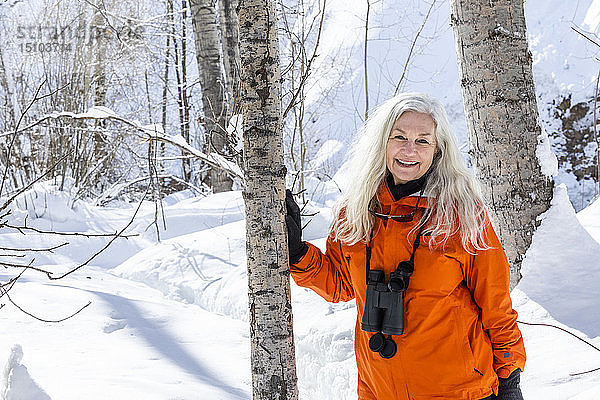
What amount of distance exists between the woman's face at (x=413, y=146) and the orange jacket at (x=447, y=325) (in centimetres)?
9

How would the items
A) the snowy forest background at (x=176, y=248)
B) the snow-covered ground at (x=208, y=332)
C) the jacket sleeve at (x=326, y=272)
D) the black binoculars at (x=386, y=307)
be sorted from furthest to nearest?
1. the snowy forest background at (x=176, y=248)
2. the snow-covered ground at (x=208, y=332)
3. the jacket sleeve at (x=326, y=272)
4. the black binoculars at (x=386, y=307)

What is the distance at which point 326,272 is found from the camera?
198 centimetres

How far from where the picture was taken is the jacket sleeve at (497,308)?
68.0 inches

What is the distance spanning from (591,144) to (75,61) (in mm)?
8222

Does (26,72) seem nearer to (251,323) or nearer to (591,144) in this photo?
(251,323)

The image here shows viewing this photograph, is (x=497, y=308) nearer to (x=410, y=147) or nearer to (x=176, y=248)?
(x=410, y=147)

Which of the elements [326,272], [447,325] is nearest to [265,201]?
[326,272]

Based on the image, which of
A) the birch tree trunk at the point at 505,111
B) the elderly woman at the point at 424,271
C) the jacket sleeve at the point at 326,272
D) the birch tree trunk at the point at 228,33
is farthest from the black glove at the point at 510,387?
the birch tree trunk at the point at 228,33

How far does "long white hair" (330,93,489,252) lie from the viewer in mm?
1742

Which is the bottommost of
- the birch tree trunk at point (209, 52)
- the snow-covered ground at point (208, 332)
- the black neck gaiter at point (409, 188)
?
the snow-covered ground at point (208, 332)

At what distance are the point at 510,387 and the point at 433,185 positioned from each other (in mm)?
645

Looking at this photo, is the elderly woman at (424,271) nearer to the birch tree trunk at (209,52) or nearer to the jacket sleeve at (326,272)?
the jacket sleeve at (326,272)

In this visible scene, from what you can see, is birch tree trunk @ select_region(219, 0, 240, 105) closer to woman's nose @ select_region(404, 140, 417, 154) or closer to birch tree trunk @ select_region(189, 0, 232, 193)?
birch tree trunk @ select_region(189, 0, 232, 193)

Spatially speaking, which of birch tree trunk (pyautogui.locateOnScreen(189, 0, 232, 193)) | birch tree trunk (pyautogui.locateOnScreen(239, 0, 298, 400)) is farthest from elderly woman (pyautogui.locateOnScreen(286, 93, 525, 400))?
birch tree trunk (pyautogui.locateOnScreen(189, 0, 232, 193))
